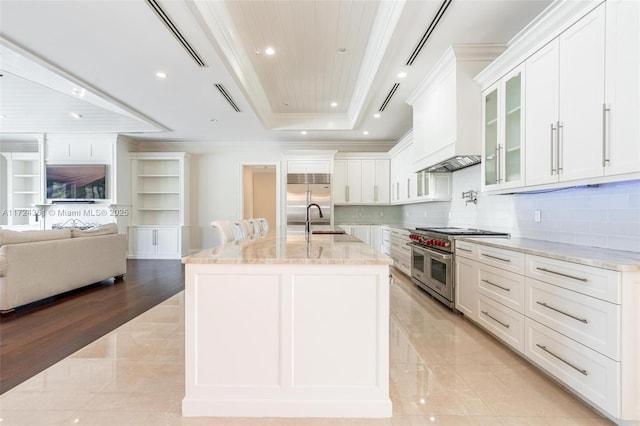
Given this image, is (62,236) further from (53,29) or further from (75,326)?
(53,29)

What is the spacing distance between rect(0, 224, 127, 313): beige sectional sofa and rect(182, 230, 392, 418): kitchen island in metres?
3.09

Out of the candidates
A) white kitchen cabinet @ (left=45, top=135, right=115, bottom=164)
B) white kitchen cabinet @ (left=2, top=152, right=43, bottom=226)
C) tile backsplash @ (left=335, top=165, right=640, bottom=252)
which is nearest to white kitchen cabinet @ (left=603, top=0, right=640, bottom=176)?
tile backsplash @ (left=335, top=165, right=640, bottom=252)

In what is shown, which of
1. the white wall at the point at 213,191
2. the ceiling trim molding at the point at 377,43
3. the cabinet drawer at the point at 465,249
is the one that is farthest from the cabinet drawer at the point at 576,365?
the white wall at the point at 213,191

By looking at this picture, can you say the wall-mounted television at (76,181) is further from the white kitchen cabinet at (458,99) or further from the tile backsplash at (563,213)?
the tile backsplash at (563,213)

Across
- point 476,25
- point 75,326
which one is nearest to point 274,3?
point 476,25

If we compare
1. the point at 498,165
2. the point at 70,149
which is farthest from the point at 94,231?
the point at 498,165

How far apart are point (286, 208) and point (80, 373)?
5104mm

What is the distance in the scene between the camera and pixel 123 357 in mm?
2424

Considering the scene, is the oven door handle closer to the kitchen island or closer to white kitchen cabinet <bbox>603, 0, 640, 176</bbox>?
white kitchen cabinet <bbox>603, 0, 640, 176</bbox>

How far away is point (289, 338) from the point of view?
1700 millimetres

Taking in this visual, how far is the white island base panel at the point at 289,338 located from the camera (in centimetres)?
169

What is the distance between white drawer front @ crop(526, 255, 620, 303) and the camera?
1636 millimetres

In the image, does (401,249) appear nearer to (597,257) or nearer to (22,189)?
(597,257)

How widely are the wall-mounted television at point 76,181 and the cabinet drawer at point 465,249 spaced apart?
704 centimetres
